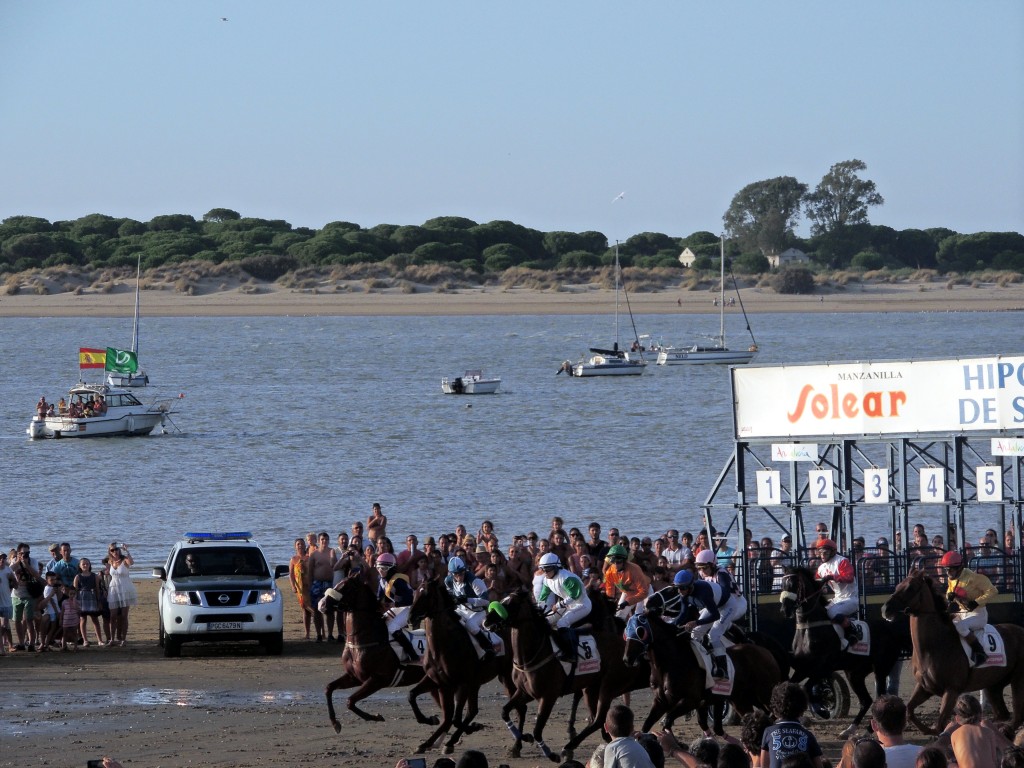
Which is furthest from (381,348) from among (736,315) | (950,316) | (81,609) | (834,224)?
(81,609)

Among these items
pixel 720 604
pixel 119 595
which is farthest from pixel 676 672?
pixel 119 595

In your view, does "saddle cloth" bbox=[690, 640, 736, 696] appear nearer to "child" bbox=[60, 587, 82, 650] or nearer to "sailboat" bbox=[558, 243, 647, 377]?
"child" bbox=[60, 587, 82, 650]

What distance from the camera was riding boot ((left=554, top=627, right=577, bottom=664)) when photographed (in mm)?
13031

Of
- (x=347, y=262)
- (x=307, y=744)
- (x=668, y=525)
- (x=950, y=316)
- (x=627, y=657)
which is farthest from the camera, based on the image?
(x=950, y=316)

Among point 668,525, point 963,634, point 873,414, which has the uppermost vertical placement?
point 873,414

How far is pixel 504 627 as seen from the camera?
12.8 m

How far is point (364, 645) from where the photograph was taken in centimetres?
1377

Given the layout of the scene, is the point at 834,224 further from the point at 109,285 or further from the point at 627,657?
the point at 627,657

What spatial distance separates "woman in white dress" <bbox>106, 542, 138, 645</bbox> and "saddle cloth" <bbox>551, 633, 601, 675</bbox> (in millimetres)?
7341

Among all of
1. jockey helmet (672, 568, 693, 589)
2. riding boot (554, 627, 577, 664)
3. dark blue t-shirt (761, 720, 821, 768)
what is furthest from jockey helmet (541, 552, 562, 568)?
dark blue t-shirt (761, 720, 821, 768)

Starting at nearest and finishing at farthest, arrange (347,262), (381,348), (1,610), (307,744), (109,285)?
(307,744), (1,610), (381,348), (109,285), (347,262)

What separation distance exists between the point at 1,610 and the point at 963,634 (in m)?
10.7

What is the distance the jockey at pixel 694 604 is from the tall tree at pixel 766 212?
555ft

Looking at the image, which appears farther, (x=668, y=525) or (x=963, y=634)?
(x=668, y=525)
